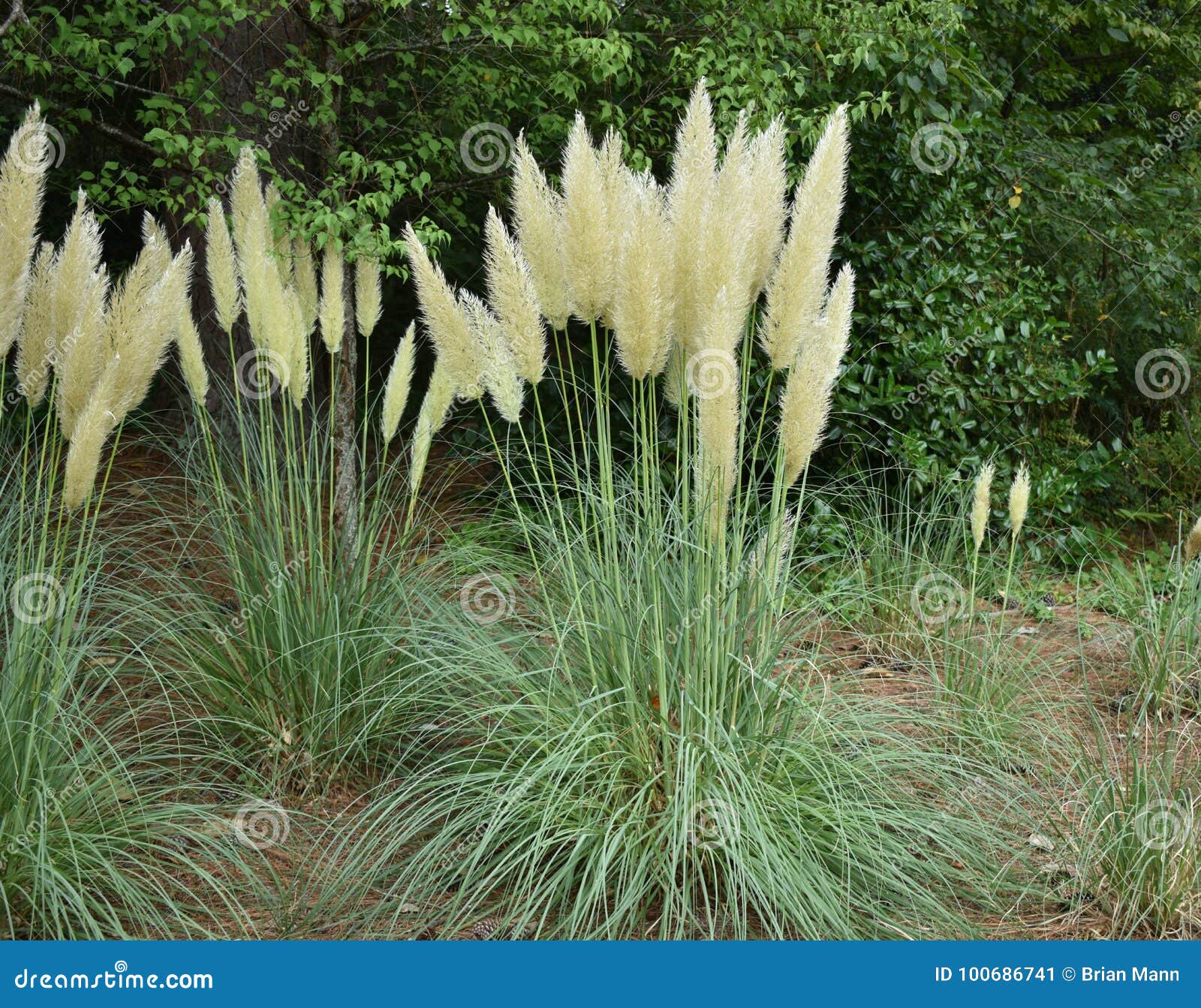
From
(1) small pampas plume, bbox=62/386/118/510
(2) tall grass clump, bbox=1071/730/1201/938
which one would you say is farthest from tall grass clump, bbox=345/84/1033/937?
(1) small pampas plume, bbox=62/386/118/510

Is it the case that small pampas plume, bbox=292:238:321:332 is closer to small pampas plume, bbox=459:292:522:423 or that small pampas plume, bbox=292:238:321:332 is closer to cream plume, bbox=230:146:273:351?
cream plume, bbox=230:146:273:351

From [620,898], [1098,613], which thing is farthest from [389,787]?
[1098,613]

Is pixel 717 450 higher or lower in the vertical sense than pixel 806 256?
lower

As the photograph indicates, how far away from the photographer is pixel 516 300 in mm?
3568

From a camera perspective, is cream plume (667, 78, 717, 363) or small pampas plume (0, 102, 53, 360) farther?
cream plume (667, 78, 717, 363)

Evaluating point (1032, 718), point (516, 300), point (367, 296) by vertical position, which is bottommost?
point (1032, 718)

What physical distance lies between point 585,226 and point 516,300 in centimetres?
30

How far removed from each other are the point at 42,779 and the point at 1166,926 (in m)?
2.96

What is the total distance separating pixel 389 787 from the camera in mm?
4051

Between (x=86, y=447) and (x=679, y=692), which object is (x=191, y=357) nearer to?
(x=86, y=447)

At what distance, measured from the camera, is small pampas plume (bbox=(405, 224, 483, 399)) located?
3.62 meters

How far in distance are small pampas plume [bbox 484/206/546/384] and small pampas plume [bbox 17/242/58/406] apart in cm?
125

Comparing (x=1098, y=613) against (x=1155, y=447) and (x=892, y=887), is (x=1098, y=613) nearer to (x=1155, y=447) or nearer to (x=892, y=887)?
(x=1155, y=447)

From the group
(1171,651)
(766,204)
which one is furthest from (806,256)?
(1171,651)
